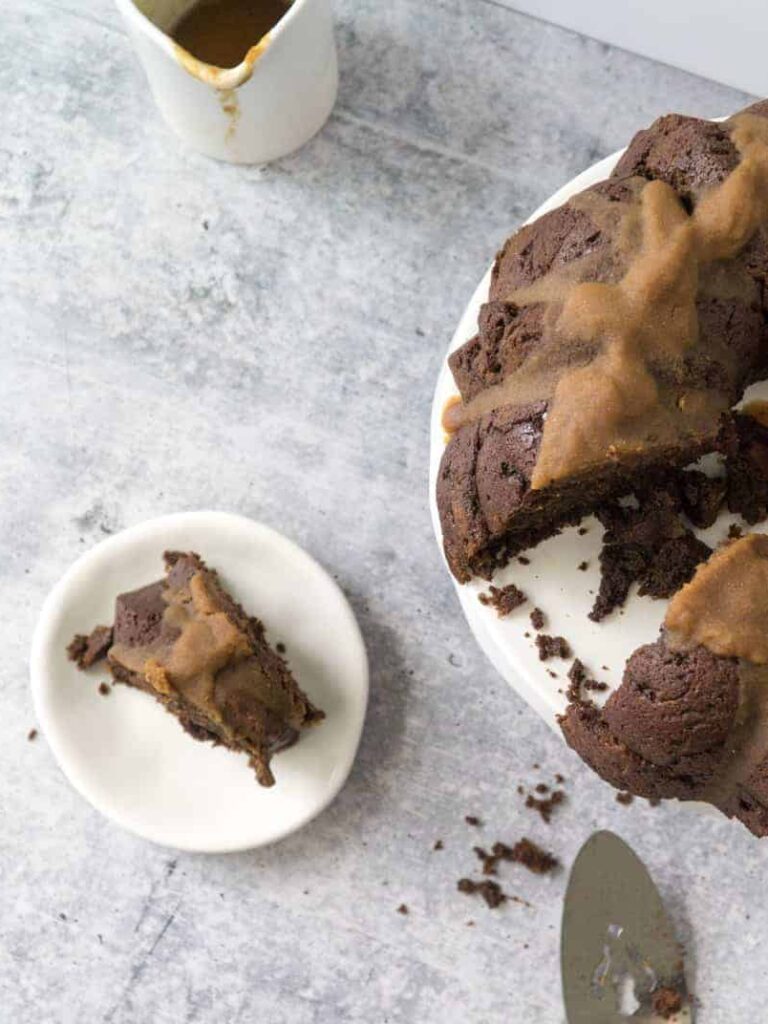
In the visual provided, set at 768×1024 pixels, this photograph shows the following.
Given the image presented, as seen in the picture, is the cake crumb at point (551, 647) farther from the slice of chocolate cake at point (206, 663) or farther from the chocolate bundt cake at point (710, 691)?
the slice of chocolate cake at point (206, 663)

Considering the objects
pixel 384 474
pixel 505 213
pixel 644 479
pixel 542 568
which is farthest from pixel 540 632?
pixel 505 213

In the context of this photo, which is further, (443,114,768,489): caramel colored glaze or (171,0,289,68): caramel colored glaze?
(171,0,289,68): caramel colored glaze

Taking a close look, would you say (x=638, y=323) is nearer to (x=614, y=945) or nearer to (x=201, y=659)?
(x=201, y=659)

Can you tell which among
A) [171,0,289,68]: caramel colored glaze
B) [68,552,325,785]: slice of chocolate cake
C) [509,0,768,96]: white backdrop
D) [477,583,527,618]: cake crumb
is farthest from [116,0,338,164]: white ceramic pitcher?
[477,583,527,618]: cake crumb

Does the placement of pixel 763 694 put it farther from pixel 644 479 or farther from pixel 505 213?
pixel 505 213

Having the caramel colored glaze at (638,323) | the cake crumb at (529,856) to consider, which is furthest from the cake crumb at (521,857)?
the caramel colored glaze at (638,323)

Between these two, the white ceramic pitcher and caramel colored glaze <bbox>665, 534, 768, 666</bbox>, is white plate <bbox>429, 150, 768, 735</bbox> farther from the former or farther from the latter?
the white ceramic pitcher
